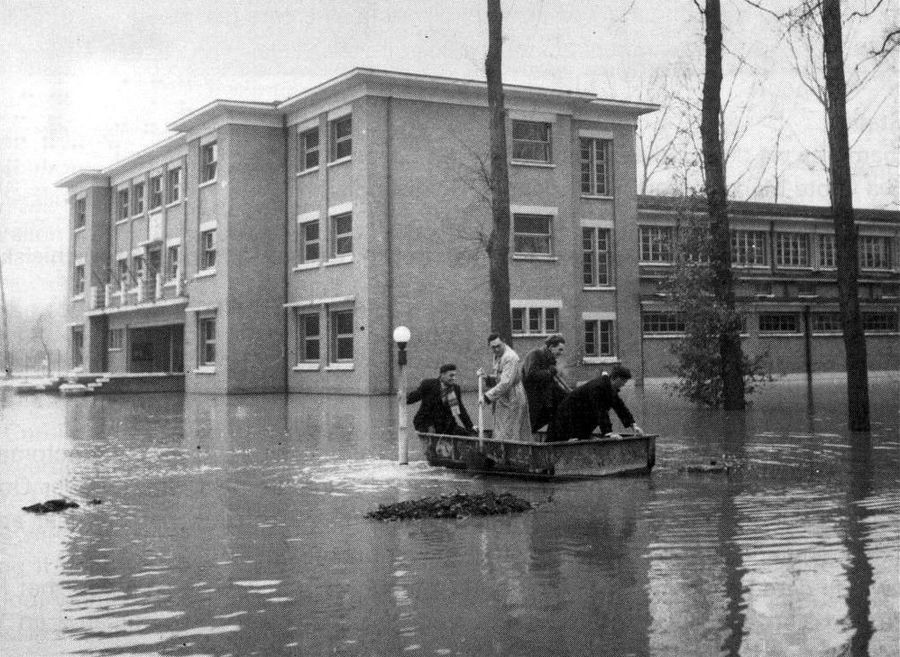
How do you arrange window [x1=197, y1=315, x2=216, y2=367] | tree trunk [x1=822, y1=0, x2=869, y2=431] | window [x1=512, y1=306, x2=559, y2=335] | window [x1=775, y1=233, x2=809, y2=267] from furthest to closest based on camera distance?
1. window [x1=775, y1=233, x2=809, y2=267]
2. window [x1=197, y1=315, x2=216, y2=367]
3. window [x1=512, y1=306, x2=559, y2=335]
4. tree trunk [x1=822, y1=0, x2=869, y2=431]

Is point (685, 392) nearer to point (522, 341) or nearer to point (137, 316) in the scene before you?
point (522, 341)

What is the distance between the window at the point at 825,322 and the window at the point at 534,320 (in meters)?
16.9

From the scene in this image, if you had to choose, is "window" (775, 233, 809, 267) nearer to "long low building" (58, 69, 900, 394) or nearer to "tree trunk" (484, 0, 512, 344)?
"long low building" (58, 69, 900, 394)

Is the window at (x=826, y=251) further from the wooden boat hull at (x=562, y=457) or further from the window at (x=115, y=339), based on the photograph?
the wooden boat hull at (x=562, y=457)

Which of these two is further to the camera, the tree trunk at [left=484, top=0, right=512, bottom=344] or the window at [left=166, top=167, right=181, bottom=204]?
the window at [left=166, top=167, right=181, bottom=204]

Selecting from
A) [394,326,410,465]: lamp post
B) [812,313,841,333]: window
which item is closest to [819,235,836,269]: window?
[812,313,841,333]: window

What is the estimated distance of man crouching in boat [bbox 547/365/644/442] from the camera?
42.8 feet

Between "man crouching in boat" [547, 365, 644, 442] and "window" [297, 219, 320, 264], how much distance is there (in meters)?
27.8

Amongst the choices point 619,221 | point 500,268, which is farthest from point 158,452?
point 619,221

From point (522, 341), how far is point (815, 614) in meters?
32.9

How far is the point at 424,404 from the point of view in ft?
49.5

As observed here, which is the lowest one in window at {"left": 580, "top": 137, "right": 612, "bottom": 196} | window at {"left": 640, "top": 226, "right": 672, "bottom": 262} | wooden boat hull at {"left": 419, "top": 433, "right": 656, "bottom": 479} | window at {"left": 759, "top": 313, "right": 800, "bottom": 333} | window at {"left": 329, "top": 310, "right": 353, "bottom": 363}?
wooden boat hull at {"left": 419, "top": 433, "right": 656, "bottom": 479}

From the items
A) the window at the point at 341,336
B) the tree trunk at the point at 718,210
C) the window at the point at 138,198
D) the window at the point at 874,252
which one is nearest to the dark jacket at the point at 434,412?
the tree trunk at the point at 718,210

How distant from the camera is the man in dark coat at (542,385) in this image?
563 inches
